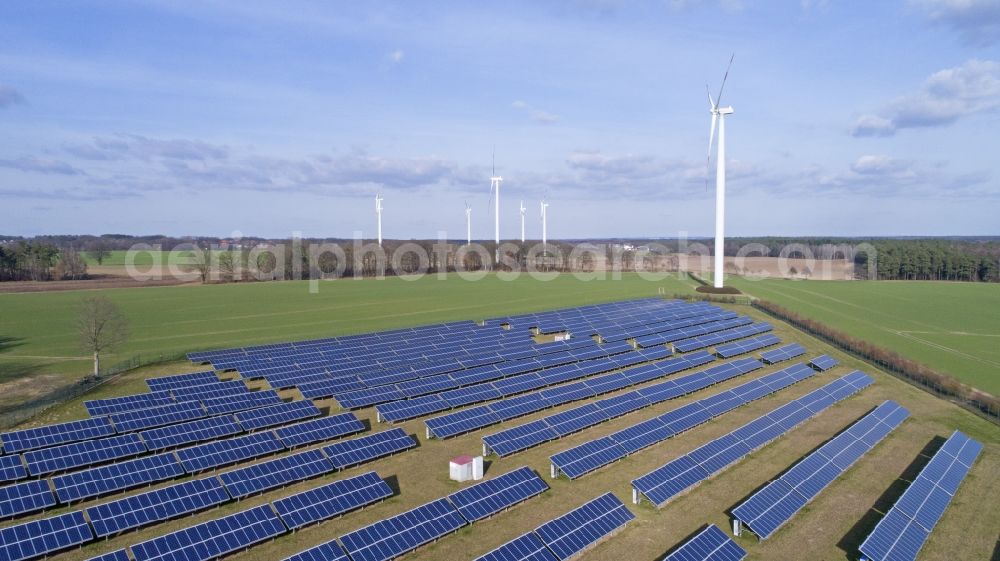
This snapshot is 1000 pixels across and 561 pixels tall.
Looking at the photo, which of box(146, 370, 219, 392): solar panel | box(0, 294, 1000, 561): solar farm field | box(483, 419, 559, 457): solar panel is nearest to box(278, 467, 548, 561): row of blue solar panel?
box(0, 294, 1000, 561): solar farm field

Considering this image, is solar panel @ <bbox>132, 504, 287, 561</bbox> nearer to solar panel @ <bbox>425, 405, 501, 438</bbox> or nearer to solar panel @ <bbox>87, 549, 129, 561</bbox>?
solar panel @ <bbox>87, 549, 129, 561</bbox>

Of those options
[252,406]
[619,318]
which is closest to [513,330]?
[619,318]

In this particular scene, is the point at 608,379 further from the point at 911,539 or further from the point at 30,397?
the point at 30,397

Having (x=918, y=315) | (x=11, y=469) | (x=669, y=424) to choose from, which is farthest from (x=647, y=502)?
(x=918, y=315)

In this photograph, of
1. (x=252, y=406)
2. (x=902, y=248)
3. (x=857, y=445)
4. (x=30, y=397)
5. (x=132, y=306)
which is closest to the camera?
(x=857, y=445)

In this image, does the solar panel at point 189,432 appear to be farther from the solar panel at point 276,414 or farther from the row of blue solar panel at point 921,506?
the row of blue solar panel at point 921,506

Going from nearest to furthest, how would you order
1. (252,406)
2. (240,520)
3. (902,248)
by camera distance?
(240,520) < (252,406) < (902,248)
